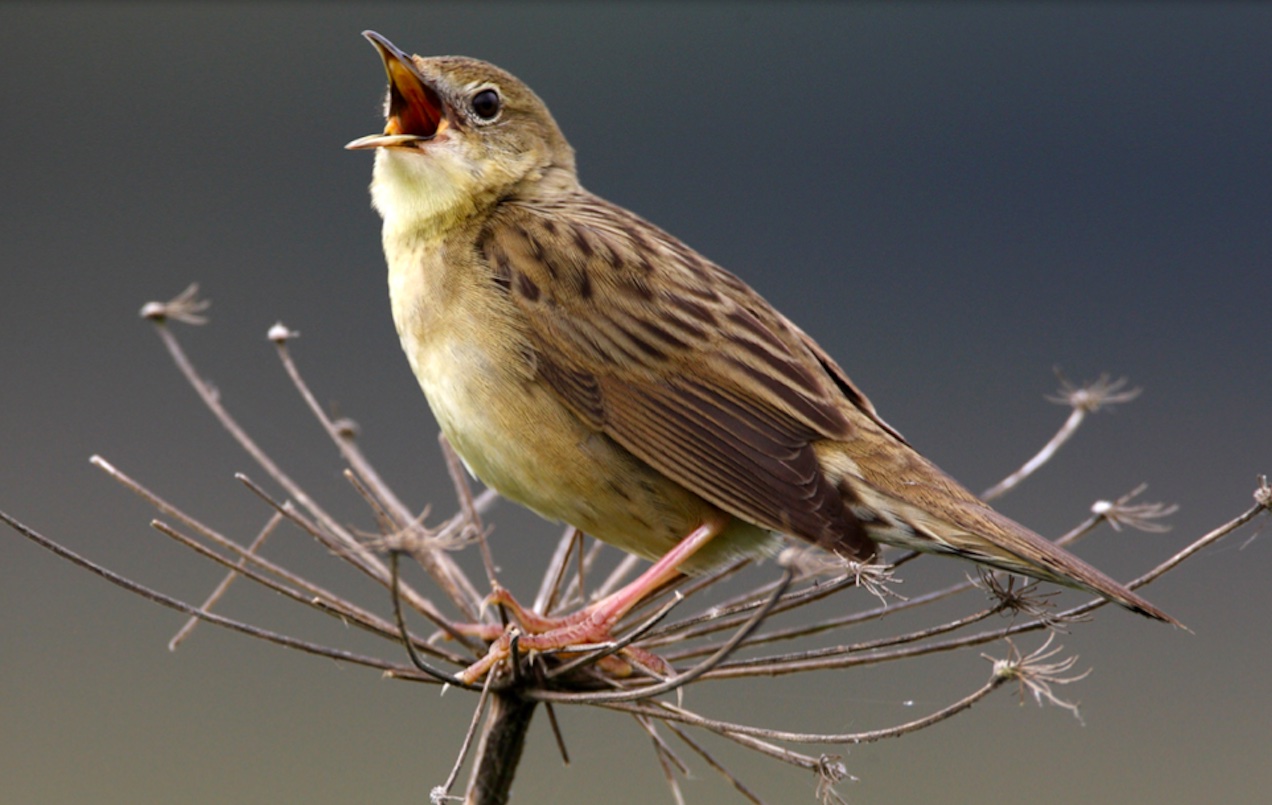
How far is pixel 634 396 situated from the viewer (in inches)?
153

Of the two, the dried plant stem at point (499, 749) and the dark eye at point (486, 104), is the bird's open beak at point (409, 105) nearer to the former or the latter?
the dark eye at point (486, 104)

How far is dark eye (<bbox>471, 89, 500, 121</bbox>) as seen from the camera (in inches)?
181

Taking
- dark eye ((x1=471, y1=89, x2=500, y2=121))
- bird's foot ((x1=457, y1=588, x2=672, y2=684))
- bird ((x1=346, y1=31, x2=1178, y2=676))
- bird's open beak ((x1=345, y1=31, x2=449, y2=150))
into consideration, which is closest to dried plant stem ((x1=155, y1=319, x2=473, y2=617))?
bird's foot ((x1=457, y1=588, x2=672, y2=684))

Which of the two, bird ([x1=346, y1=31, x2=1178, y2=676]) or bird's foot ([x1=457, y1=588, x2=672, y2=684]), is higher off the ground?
bird ([x1=346, y1=31, x2=1178, y2=676])

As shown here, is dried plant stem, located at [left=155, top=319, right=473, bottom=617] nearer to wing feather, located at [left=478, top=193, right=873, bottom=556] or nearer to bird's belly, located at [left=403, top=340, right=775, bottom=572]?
bird's belly, located at [left=403, top=340, right=775, bottom=572]

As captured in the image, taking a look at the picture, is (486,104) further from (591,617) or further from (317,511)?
(591,617)

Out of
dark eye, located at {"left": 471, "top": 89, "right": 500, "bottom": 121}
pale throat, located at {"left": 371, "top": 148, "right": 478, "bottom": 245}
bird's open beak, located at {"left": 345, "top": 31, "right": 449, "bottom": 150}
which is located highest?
dark eye, located at {"left": 471, "top": 89, "right": 500, "bottom": 121}

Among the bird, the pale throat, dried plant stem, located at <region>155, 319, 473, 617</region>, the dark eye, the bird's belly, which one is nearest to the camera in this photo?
dried plant stem, located at <region>155, 319, 473, 617</region>

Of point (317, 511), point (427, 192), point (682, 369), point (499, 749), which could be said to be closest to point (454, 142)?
point (427, 192)

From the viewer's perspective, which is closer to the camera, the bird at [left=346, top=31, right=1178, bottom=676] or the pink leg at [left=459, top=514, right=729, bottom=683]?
the pink leg at [left=459, top=514, right=729, bottom=683]

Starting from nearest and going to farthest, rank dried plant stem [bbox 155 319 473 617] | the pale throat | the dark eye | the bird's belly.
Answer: dried plant stem [bbox 155 319 473 617] < the bird's belly < the pale throat < the dark eye

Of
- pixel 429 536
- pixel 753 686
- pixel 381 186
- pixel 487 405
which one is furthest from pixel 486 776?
pixel 381 186

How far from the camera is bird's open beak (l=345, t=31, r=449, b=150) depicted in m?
4.37

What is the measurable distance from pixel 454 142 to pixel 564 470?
4.13 feet
